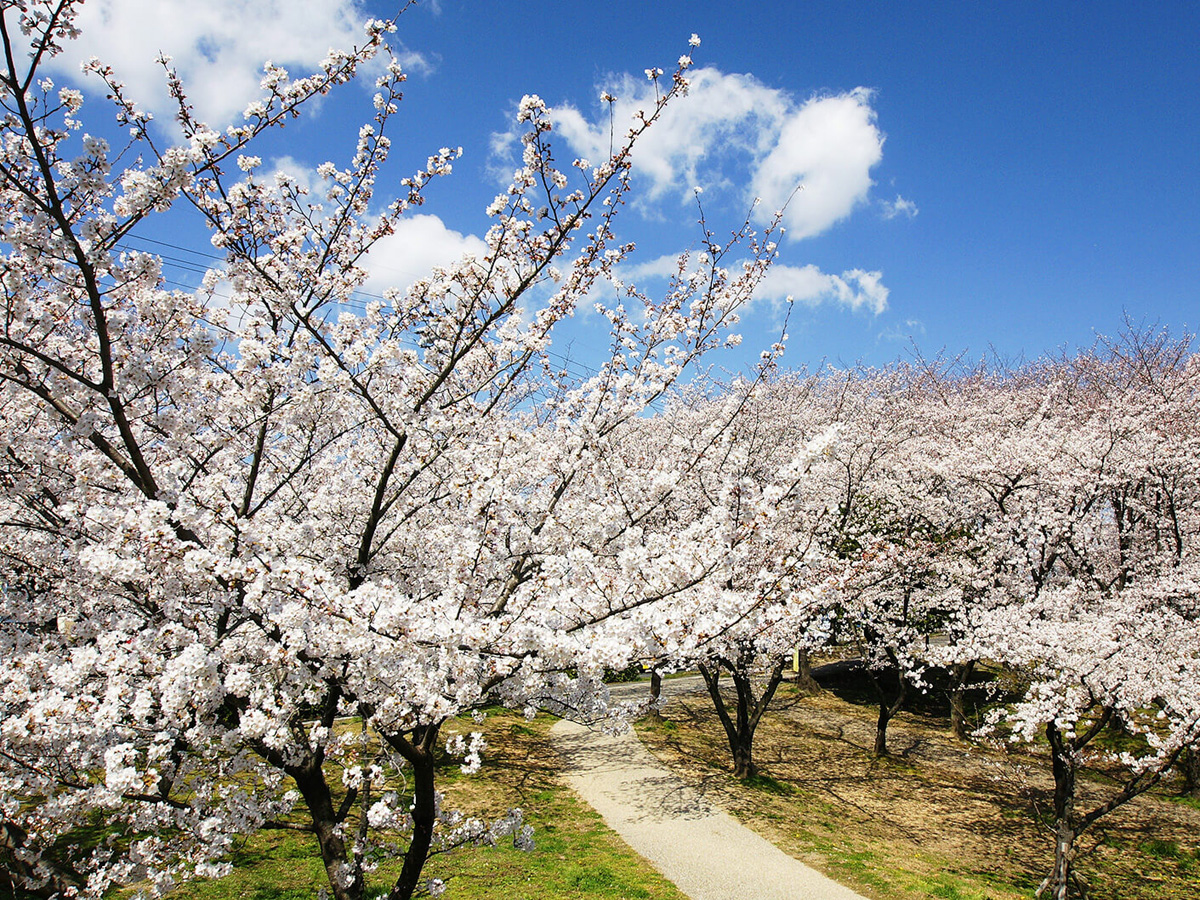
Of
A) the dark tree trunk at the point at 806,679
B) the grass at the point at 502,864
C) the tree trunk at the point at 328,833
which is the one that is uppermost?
the tree trunk at the point at 328,833

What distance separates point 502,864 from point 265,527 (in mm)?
7719

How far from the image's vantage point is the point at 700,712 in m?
19.2

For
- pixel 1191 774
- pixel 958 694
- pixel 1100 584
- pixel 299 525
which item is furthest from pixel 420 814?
pixel 1100 584

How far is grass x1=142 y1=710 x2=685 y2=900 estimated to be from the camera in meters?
7.79

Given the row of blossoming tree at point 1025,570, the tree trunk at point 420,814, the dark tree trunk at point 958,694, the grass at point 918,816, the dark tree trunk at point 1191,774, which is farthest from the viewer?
the dark tree trunk at point 958,694

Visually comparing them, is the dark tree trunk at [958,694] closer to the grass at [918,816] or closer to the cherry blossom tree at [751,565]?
the grass at [918,816]

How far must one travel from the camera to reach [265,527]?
4141 mm

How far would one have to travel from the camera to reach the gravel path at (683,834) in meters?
9.00

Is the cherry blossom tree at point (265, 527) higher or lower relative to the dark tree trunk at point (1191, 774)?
higher

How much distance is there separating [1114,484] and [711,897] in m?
14.6

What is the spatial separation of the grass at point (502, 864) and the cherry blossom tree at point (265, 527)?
3.19 metres

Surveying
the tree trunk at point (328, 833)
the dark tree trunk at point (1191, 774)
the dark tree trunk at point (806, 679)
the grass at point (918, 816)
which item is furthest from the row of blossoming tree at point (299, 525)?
the dark tree trunk at point (806, 679)

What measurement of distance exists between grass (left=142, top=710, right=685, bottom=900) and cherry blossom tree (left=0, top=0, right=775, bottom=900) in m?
3.19

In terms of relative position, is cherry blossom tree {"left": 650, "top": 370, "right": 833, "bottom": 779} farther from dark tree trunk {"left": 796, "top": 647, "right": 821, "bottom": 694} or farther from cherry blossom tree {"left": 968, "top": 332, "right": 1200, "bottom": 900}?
cherry blossom tree {"left": 968, "top": 332, "right": 1200, "bottom": 900}
